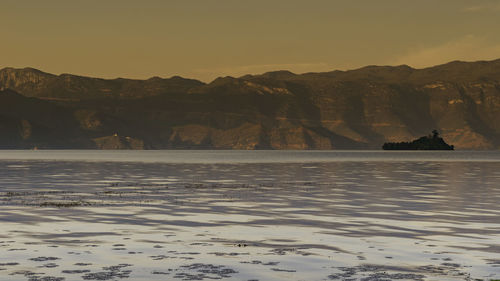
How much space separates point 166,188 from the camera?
6725 centimetres

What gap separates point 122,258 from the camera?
25219mm

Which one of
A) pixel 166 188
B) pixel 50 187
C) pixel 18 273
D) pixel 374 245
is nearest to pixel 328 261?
pixel 374 245

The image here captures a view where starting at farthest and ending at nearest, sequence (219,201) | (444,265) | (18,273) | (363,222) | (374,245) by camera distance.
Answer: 1. (219,201)
2. (363,222)
3. (374,245)
4. (444,265)
5. (18,273)

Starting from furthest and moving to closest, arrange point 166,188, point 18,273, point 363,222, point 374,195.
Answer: point 166,188 → point 374,195 → point 363,222 → point 18,273

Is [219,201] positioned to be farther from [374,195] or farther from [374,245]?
[374,245]

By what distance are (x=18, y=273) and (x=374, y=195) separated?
127 ft

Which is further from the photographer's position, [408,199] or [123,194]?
[123,194]

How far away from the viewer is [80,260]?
2472cm

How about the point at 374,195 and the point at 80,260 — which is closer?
the point at 80,260

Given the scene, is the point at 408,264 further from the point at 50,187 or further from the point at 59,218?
the point at 50,187

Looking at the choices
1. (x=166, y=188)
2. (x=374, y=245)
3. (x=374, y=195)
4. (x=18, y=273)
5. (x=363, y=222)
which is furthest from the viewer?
(x=166, y=188)

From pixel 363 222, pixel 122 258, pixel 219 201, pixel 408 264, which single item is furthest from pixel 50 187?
pixel 408 264

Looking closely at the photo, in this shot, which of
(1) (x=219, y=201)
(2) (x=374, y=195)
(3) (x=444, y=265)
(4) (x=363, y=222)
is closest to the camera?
(3) (x=444, y=265)

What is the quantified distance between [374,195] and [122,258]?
34.8m
